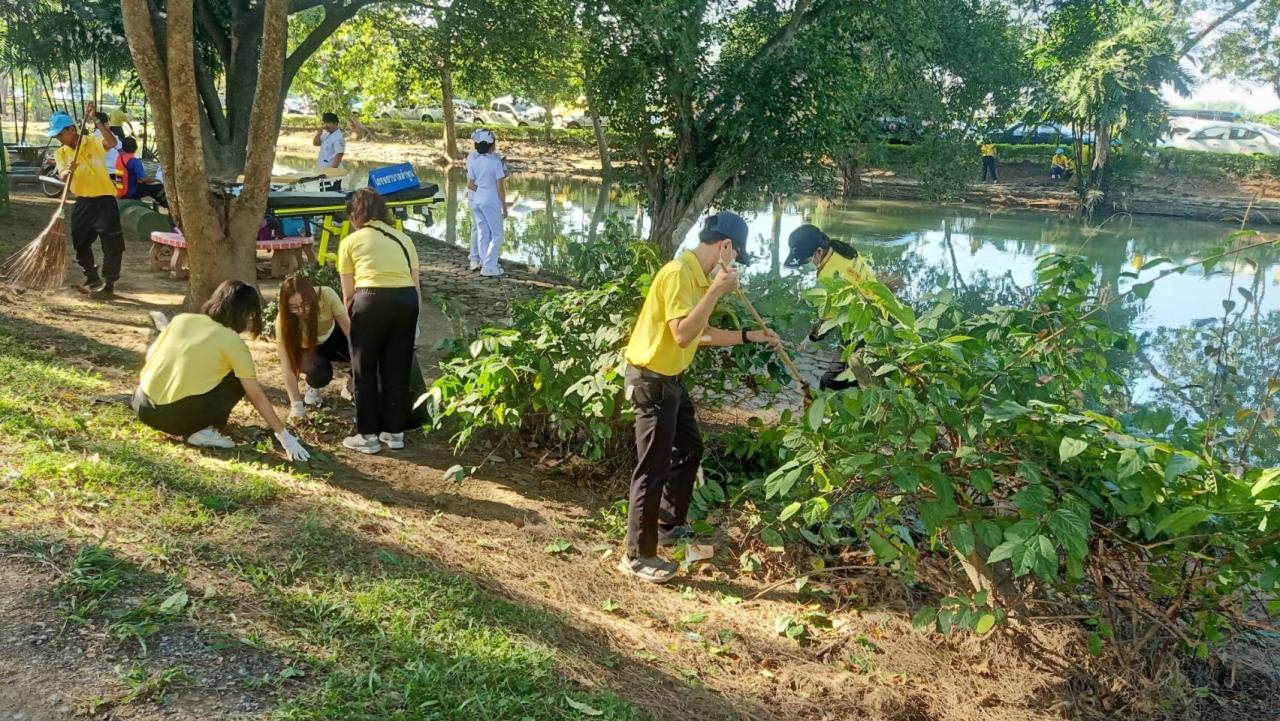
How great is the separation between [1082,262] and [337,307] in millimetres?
4224

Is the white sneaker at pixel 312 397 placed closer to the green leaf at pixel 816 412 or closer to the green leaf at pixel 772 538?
the green leaf at pixel 772 538

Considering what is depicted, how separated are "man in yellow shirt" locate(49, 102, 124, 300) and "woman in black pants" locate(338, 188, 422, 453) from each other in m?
4.17

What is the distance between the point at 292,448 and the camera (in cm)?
509

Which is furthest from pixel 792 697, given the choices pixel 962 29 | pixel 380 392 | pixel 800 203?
pixel 800 203

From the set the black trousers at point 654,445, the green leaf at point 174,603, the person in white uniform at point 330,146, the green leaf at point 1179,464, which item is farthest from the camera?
the person in white uniform at point 330,146

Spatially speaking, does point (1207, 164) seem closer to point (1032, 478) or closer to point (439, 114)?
point (439, 114)

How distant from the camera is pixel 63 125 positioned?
8.23 metres

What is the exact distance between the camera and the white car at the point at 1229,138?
33.4 metres

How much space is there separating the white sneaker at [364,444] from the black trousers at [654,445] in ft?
5.95

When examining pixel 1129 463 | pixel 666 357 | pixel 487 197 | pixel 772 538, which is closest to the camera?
pixel 1129 463

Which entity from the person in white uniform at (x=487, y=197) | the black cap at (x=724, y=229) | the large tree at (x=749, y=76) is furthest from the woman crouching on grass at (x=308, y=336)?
the large tree at (x=749, y=76)

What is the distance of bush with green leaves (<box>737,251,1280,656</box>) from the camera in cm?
320

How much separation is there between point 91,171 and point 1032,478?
27.1 ft

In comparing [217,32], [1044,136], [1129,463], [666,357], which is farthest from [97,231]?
[1044,136]
